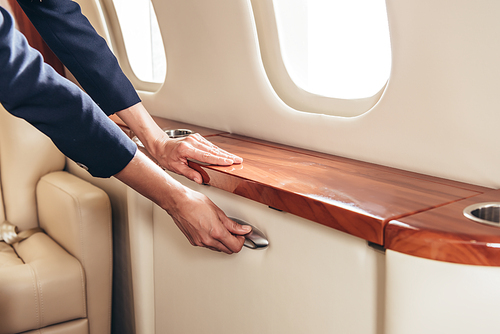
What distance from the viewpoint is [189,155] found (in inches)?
46.9

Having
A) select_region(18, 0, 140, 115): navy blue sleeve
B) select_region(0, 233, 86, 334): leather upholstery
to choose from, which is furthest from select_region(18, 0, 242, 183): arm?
select_region(0, 233, 86, 334): leather upholstery

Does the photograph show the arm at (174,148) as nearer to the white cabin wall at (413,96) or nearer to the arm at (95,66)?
the arm at (95,66)

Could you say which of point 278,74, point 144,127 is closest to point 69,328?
point 144,127

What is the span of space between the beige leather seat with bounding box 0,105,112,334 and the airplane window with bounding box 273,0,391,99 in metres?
0.98

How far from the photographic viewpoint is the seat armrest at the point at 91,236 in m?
1.81

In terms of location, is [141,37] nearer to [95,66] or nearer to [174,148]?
[95,66]

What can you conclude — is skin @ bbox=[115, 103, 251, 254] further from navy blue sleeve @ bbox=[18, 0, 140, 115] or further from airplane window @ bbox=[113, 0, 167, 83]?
airplane window @ bbox=[113, 0, 167, 83]

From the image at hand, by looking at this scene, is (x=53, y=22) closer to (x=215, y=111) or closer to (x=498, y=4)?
(x=215, y=111)

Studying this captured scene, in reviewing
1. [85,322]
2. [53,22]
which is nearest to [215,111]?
[53,22]

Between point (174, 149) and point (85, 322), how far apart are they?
3.26 ft

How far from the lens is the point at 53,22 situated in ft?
4.29

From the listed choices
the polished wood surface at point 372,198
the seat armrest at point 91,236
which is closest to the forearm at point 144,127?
the polished wood surface at point 372,198

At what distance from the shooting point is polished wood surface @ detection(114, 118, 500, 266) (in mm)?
686

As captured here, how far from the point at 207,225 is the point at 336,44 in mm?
918
